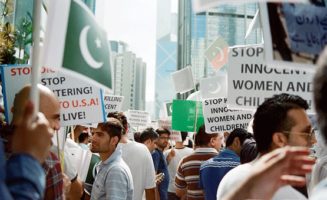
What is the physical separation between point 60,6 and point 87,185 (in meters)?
3.31

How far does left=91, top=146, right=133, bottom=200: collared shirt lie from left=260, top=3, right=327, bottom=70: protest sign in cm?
223

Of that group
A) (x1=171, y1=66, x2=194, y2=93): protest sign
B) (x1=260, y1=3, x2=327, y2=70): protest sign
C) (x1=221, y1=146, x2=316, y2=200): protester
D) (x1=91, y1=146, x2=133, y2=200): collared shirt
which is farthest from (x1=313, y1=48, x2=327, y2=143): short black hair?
(x1=171, y1=66, x2=194, y2=93): protest sign

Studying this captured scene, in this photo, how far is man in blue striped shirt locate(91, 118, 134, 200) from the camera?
406cm

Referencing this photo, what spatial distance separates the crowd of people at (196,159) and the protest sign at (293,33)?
0.45m

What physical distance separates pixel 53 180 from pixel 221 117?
3891mm

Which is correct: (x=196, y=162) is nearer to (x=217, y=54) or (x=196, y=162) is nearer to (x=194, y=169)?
(x=194, y=169)

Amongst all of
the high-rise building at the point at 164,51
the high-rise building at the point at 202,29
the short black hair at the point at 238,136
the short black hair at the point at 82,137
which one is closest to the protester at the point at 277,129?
the short black hair at the point at 238,136

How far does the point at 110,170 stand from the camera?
4164 mm

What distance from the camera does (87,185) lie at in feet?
→ 17.7

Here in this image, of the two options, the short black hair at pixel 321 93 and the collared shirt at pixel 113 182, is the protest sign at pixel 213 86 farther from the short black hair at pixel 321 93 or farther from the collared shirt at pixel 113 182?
the short black hair at pixel 321 93

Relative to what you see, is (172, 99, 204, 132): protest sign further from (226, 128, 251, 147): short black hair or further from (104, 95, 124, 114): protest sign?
(226, 128, 251, 147): short black hair

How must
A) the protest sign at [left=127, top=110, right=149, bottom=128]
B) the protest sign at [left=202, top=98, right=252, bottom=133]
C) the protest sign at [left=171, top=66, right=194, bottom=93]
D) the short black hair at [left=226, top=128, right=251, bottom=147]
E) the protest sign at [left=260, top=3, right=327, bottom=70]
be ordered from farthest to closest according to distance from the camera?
the protest sign at [left=127, top=110, right=149, bottom=128]
the protest sign at [left=171, top=66, right=194, bottom=93]
the protest sign at [left=202, top=98, right=252, bottom=133]
the short black hair at [left=226, top=128, right=251, bottom=147]
the protest sign at [left=260, top=3, right=327, bottom=70]

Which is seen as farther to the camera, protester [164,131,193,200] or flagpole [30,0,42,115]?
protester [164,131,193,200]

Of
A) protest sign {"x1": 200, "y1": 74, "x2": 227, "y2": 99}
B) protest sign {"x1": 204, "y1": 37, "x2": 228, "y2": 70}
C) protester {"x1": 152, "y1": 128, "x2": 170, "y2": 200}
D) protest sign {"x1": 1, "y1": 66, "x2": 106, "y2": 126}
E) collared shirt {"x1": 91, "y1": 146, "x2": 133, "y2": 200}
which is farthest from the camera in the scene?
protest sign {"x1": 204, "y1": 37, "x2": 228, "y2": 70}
